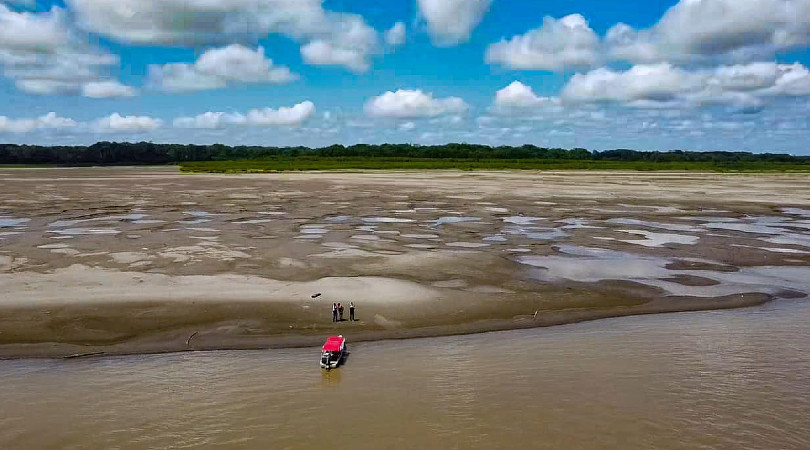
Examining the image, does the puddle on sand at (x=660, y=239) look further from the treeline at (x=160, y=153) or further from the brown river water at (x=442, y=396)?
the treeline at (x=160, y=153)

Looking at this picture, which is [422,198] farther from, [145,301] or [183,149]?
[183,149]

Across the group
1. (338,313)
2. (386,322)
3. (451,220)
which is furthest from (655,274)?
(451,220)

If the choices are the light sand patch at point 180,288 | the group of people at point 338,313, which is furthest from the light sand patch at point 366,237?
the group of people at point 338,313

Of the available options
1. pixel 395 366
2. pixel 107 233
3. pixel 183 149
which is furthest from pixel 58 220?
pixel 183 149

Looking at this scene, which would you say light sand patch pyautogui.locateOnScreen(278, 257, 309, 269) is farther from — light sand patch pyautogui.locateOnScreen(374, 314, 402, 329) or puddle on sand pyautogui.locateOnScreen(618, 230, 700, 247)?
puddle on sand pyautogui.locateOnScreen(618, 230, 700, 247)

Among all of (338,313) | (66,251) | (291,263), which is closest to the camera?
(338,313)

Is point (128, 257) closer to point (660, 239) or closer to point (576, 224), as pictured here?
point (576, 224)
